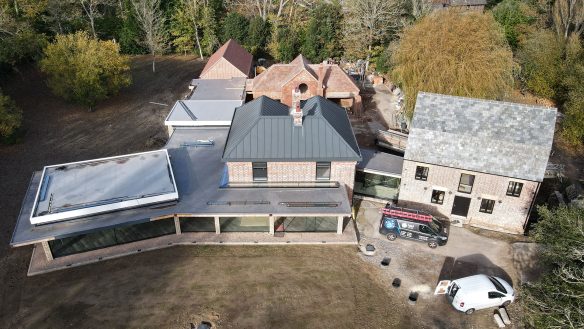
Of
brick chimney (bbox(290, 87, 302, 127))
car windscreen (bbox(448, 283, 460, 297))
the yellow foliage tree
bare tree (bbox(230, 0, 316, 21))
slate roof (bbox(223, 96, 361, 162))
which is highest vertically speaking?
bare tree (bbox(230, 0, 316, 21))

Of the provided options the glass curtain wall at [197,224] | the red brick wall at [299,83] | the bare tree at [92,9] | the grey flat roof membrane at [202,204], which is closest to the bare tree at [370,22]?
the red brick wall at [299,83]

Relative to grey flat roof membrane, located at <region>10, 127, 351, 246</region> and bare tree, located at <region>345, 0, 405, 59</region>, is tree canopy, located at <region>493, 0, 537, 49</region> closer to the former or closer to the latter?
bare tree, located at <region>345, 0, 405, 59</region>

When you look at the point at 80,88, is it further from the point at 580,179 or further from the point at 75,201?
the point at 580,179

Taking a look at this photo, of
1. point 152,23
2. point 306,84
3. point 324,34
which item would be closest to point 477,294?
point 306,84

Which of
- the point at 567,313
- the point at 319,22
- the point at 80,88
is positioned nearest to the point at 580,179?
the point at 567,313

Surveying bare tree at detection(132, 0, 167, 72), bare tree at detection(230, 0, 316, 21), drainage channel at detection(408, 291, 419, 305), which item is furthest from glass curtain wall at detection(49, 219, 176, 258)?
bare tree at detection(230, 0, 316, 21)
